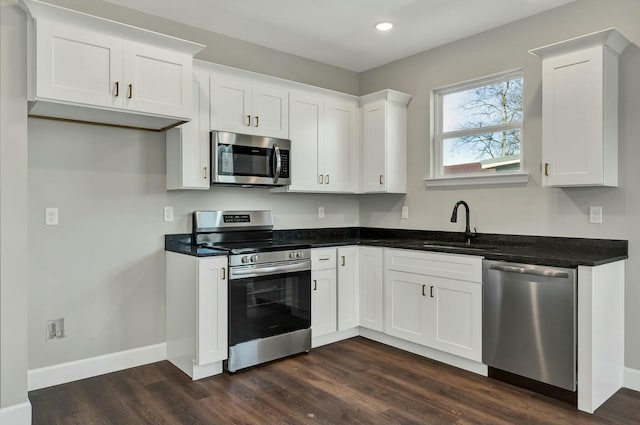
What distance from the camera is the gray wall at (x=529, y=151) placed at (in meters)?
2.92

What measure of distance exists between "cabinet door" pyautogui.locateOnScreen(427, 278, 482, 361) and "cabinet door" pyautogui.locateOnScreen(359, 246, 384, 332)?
53cm

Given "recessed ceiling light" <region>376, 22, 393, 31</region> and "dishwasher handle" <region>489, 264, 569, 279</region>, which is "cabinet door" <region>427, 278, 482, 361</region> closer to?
"dishwasher handle" <region>489, 264, 569, 279</region>

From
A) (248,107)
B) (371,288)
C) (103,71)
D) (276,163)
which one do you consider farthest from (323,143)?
(103,71)

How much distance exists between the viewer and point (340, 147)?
4297mm

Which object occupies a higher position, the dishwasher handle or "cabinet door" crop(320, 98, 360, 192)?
"cabinet door" crop(320, 98, 360, 192)

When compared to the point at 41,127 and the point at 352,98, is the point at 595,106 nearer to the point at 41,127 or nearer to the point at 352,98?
the point at 352,98

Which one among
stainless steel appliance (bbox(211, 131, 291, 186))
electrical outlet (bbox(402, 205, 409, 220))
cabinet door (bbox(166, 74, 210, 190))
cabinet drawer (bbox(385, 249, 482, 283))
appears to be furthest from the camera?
electrical outlet (bbox(402, 205, 409, 220))

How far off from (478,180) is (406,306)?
4.07ft

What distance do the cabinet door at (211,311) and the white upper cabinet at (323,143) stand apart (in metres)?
1.14

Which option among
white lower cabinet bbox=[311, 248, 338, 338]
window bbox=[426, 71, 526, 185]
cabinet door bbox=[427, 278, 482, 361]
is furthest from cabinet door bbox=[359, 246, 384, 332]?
window bbox=[426, 71, 526, 185]

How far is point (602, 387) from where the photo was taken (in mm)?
2670

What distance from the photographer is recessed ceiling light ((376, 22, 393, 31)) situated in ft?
11.6

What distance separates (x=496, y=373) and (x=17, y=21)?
3.71m

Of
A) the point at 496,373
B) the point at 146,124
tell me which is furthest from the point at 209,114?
the point at 496,373
